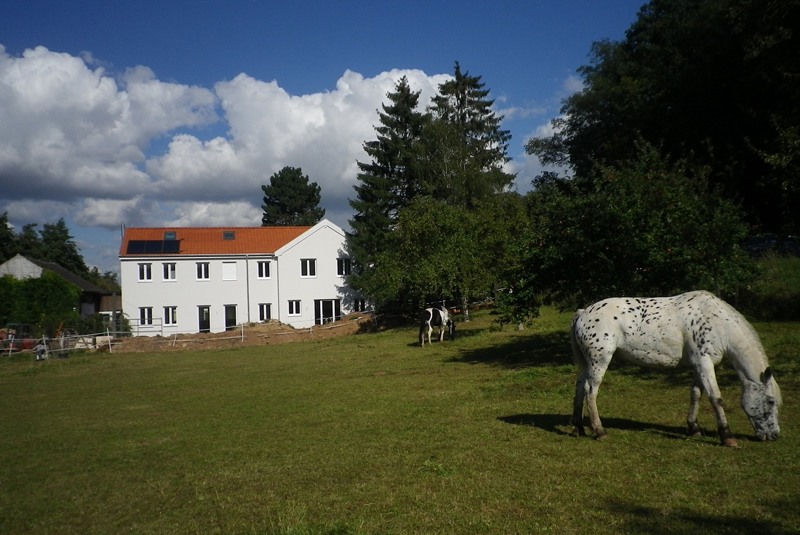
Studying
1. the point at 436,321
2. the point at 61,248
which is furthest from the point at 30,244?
the point at 436,321

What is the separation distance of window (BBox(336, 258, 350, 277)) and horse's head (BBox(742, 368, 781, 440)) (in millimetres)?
42090

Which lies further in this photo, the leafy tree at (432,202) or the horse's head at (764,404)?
the leafy tree at (432,202)

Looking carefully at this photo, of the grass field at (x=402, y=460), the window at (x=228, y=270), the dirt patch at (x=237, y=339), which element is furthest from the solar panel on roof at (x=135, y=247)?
the grass field at (x=402, y=460)

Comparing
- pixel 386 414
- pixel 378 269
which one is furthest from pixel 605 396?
pixel 378 269

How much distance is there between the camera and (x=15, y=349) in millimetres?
33125

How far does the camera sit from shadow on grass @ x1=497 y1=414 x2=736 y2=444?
8.81 metres

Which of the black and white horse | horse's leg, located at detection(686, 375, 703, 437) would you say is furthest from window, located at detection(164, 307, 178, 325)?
horse's leg, located at detection(686, 375, 703, 437)

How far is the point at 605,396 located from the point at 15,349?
32.3 metres

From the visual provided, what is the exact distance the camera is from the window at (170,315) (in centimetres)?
4572

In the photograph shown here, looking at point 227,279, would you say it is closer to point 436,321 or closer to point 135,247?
point 135,247

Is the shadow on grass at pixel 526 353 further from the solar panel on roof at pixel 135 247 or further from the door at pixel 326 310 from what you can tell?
the solar panel on roof at pixel 135 247

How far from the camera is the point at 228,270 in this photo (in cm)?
4700

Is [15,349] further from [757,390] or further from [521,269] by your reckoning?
[757,390]

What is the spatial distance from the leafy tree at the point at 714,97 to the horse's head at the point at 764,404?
11.2m
